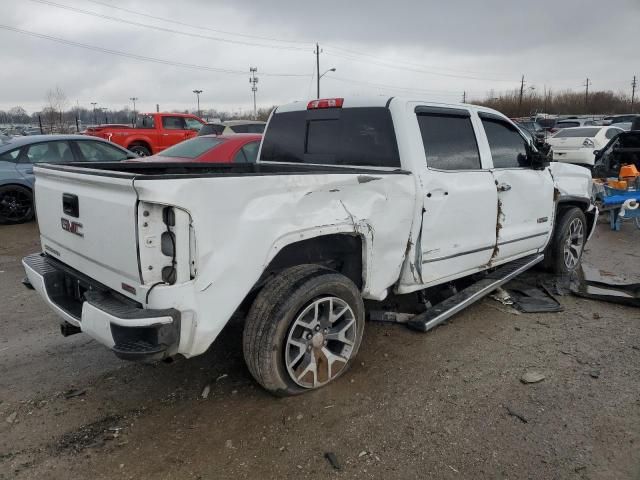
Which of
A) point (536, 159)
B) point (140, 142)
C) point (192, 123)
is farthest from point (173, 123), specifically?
point (536, 159)

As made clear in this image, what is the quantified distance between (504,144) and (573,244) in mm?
1998

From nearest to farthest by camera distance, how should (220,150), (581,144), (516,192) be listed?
(516,192)
(220,150)
(581,144)

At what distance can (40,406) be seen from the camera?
3129 millimetres

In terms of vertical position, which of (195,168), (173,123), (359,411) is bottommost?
(359,411)

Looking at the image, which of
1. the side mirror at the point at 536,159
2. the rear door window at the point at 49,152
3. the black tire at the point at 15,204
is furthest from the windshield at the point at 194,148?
the side mirror at the point at 536,159

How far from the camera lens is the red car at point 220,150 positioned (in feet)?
25.3

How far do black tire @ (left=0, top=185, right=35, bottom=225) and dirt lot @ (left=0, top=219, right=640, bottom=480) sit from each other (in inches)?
219

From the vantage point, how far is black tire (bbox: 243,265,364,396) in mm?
2893

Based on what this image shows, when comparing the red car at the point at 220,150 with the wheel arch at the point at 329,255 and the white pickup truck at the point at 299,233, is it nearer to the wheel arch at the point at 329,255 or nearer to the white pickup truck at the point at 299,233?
the white pickup truck at the point at 299,233

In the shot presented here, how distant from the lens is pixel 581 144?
1405cm

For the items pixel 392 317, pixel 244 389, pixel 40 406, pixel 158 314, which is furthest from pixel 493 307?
pixel 40 406

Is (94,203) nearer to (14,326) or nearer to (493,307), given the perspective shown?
(14,326)

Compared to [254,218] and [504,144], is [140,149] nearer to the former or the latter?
[504,144]

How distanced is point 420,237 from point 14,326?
147 inches
